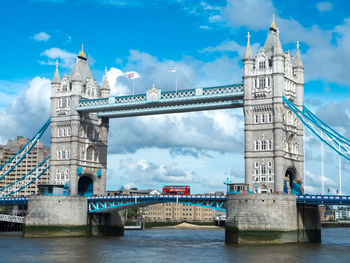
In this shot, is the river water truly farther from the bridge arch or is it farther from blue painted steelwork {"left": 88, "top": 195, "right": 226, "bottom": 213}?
the bridge arch

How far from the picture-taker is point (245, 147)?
268 feet

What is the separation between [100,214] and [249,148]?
96.3 feet

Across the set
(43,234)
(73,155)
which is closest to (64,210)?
(43,234)

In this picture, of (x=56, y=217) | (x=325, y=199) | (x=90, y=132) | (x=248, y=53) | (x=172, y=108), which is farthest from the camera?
(x=90, y=132)

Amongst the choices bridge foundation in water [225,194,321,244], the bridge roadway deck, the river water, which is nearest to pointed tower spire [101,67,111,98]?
the bridge roadway deck

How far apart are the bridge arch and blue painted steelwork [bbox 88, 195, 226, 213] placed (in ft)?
23.2

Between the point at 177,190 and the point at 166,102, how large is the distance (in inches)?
539

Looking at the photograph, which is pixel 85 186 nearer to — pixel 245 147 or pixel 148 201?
pixel 148 201

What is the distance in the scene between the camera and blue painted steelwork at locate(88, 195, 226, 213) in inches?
3187

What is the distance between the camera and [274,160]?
79.0 metres

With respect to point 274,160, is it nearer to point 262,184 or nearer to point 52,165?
point 262,184

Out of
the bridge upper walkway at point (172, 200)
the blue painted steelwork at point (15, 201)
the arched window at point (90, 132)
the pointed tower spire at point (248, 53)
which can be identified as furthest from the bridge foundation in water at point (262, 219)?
the blue painted steelwork at point (15, 201)

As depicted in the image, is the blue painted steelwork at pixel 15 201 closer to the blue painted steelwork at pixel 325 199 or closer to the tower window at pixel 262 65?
the tower window at pixel 262 65

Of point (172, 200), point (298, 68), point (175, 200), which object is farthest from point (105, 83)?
point (298, 68)
